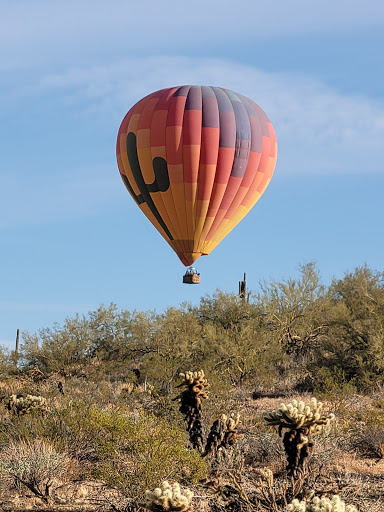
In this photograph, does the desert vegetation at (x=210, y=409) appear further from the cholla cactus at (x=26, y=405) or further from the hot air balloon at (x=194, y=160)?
the hot air balloon at (x=194, y=160)

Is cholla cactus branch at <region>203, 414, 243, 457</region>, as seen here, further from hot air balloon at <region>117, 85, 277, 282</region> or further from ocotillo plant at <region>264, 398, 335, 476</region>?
hot air balloon at <region>117, 85, 277, 282</region>

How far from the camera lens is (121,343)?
38.6 metres

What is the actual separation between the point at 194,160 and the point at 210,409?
8933mm

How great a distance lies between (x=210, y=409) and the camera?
21.4 meters

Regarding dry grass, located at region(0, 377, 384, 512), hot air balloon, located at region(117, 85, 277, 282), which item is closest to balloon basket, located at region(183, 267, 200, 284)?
hot air balloon, located at region(117, 85, 277, 282)

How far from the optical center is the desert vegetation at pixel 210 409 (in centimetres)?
1323

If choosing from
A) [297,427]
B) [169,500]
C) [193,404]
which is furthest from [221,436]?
[169,500]

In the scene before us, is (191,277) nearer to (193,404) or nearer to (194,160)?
(194,160)

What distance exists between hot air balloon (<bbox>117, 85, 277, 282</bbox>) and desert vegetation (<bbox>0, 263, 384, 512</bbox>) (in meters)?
5.93

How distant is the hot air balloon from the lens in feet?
84.9

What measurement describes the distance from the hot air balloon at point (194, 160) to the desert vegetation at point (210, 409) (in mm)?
5927

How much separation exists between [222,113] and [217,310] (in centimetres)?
1532

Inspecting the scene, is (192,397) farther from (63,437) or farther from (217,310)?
(217,310)

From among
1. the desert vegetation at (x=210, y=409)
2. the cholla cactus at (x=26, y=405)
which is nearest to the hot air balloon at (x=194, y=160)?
the desert vegetation at (x=210, y=409)
